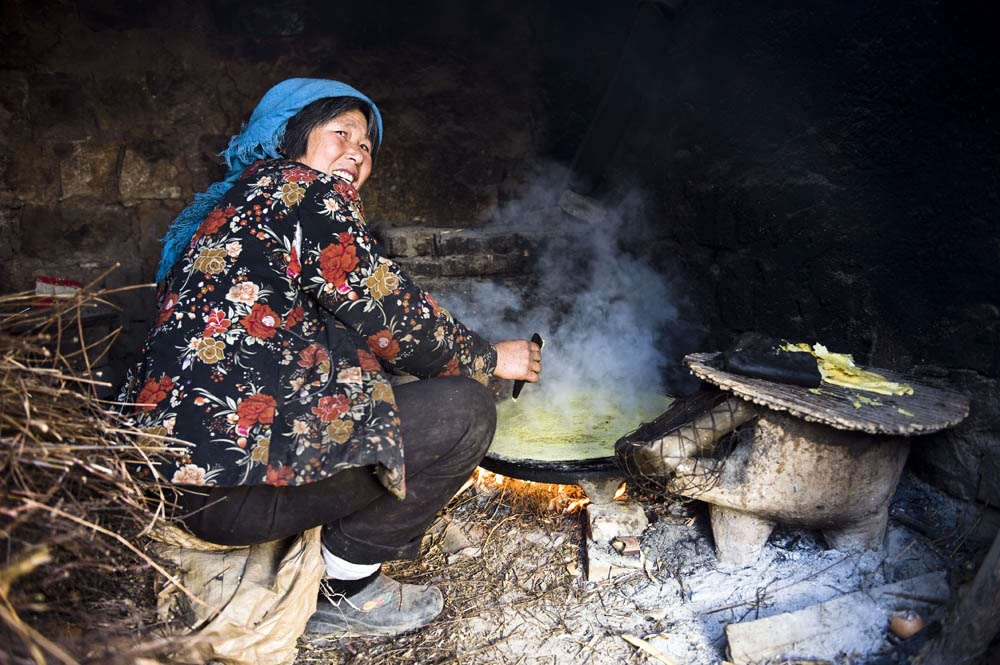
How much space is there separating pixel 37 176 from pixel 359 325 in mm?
2757

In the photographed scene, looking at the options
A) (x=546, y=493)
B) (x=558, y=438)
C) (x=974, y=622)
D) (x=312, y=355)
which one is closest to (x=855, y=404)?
(x=974, y=622)

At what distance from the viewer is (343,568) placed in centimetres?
229

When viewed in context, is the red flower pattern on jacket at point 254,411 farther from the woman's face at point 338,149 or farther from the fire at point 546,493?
the fire at point 546,493

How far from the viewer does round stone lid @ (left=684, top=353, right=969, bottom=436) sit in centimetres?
199

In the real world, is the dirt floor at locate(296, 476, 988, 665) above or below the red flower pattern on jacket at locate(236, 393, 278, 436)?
below

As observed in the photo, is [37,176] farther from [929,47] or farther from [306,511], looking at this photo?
[929,47]

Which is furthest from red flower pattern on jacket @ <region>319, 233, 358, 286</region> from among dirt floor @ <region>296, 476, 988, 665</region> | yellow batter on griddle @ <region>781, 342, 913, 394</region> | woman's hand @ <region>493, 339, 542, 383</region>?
yellow batter on griddle @ <region>781, 342, 913, 394</region>

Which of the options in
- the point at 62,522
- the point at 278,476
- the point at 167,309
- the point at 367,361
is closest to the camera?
the point at 62,522

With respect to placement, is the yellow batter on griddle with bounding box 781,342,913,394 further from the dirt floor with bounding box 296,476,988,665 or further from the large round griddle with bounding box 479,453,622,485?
the large round griddle with bounding box 479,453,622,485

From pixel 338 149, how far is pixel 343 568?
1363 mm

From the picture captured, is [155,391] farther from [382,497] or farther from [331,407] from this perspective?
[382,497]

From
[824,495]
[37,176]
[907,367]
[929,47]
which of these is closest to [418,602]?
[824,495]

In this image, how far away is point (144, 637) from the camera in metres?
1.61

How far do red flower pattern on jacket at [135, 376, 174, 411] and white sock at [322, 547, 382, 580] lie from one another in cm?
73
